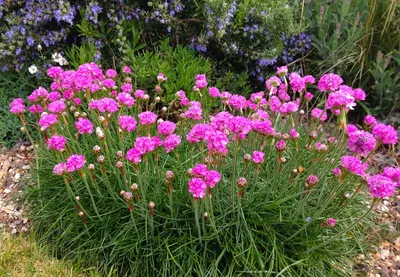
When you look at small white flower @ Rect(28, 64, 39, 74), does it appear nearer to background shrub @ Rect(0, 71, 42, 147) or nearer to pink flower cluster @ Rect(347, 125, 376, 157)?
background shrub @ Rect(0, 71, 42, 147)

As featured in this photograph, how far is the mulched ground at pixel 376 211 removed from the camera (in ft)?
9.61

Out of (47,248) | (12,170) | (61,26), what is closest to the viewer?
(47,248)

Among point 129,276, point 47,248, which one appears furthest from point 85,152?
point 129,276

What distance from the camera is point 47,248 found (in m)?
2.77

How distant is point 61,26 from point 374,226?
317 centimetres

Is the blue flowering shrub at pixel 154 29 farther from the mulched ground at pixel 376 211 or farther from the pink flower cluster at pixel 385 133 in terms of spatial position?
the pink flower cluster at pixel 385 133

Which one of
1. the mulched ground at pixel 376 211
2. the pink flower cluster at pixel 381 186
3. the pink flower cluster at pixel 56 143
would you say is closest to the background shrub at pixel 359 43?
the mulched ground at pixel 376 211

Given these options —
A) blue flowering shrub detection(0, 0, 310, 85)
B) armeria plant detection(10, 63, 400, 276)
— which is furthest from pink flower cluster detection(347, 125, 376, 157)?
blue flowering shrub detection(0, 0, 310, 85)

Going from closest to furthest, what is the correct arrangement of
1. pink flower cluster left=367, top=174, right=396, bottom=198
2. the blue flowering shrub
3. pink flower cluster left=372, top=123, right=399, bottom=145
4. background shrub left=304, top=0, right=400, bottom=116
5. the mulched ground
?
1. pink flower cluster left=367, top=174, right=396, bottom=198
2. pink flower cluster left=372, top=123, right=399, bottom=145
3. the mulched ground
4. the blue flowering shrub
5. background shrub left=304, top=0, right=400, bottom=116

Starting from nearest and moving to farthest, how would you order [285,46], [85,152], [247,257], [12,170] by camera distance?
[247,257], [85,152], [12,170], [285,46]

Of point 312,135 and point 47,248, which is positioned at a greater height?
point 312,135

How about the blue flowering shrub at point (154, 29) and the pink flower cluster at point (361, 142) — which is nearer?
the pink flower cluster at point (361, 142)

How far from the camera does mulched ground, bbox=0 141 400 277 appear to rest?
9.61 ft

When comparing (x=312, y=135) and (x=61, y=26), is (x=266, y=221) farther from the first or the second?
(x=61, y=26)
